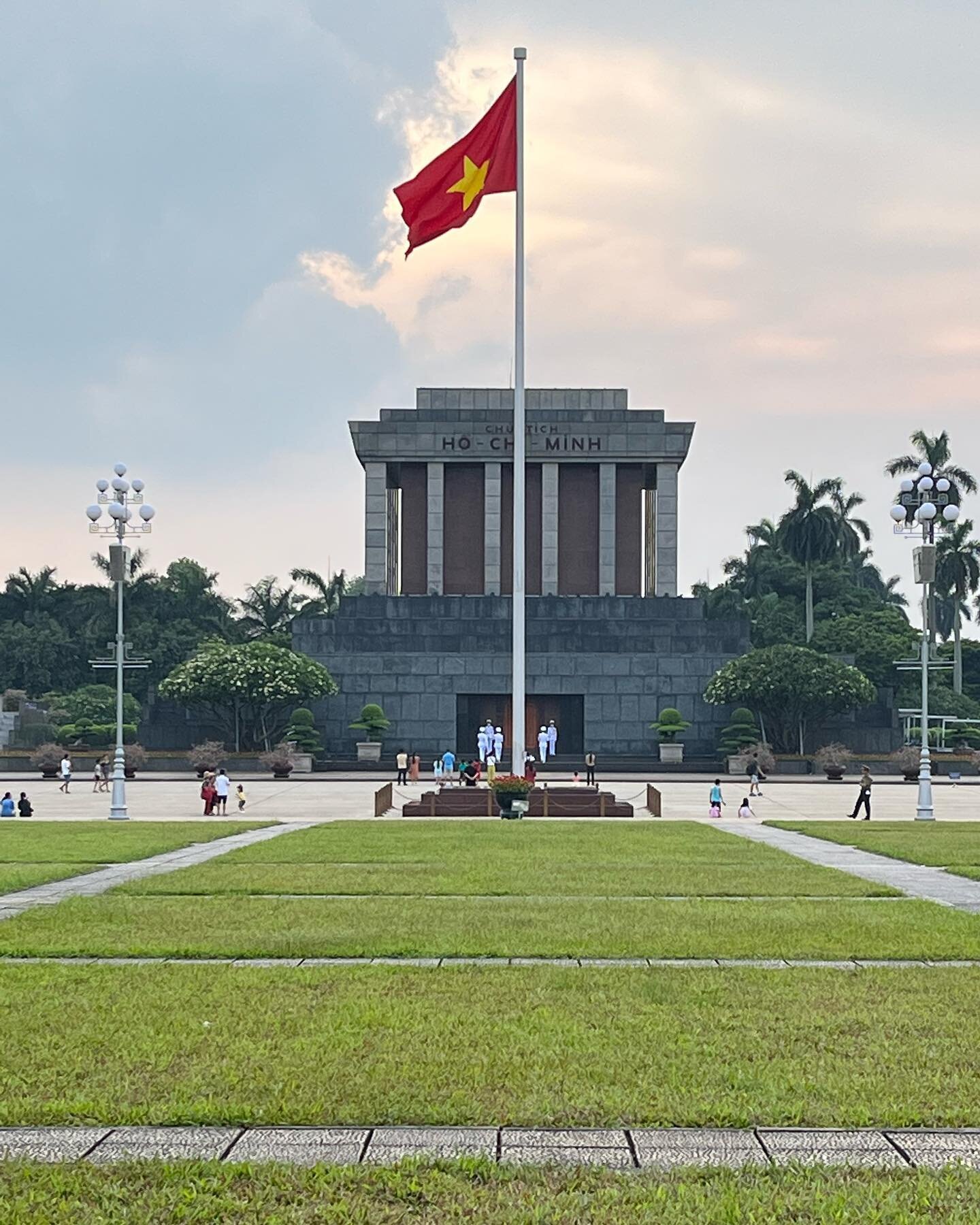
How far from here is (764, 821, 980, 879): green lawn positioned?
2252 centimetres

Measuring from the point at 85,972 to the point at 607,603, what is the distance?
60178 mm

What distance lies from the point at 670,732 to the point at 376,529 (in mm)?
19561

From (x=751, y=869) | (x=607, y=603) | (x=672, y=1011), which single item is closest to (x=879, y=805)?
(x=751, y=869)

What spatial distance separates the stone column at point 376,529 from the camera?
7494 centimetres

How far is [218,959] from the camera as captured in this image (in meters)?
12.2

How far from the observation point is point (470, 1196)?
6.08 meters

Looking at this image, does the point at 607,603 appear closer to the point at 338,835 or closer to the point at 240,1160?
the point at 338,835

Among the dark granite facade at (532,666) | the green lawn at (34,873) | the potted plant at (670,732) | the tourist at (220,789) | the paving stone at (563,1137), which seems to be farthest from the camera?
the dark granite facade at (532,666)

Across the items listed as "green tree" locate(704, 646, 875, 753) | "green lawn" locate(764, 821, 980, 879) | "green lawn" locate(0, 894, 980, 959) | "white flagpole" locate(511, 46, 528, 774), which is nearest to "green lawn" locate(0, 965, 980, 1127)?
"green lawn" locate(0, 894, 980, 959)

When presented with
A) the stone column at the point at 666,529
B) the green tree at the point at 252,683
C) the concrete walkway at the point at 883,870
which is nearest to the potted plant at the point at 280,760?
the green tree at the point at 252,683

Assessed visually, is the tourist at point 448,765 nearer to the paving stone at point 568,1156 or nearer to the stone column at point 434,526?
the stone column at point 434,526

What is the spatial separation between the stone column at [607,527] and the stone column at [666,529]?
2.38 meters

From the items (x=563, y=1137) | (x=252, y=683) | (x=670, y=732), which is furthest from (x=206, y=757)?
(x=563, y=1137)

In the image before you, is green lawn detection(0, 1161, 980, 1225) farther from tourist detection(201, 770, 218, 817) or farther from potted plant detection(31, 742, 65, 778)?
potted plant detection(31, 742, 65, 778)
